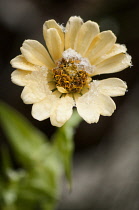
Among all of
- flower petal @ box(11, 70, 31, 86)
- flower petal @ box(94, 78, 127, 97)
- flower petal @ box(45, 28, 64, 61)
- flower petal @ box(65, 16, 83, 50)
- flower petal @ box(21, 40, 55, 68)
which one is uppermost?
flower petal @ box(65, 16, 83, 50)

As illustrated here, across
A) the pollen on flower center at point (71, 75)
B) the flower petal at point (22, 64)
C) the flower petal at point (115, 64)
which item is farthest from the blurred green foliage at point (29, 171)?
the flower petal at point (22, 64)

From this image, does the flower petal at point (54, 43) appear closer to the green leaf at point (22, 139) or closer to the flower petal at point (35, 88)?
the flower petal at point (35, 88)

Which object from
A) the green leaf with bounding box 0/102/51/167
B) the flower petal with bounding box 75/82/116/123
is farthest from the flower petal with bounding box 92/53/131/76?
the green leaf with bounding box 0/102/51/167

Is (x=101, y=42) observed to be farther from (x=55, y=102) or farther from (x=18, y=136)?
(x=18, y=136)

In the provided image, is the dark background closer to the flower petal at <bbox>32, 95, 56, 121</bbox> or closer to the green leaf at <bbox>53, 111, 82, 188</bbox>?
the green leaf at <bbox>53, 111, 82, 188</bbox>

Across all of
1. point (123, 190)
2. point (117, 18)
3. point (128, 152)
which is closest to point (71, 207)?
point (123, 190)

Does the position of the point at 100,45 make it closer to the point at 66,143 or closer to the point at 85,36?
the point at 85,36

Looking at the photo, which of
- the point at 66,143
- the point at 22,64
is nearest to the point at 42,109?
the point at 22,64
